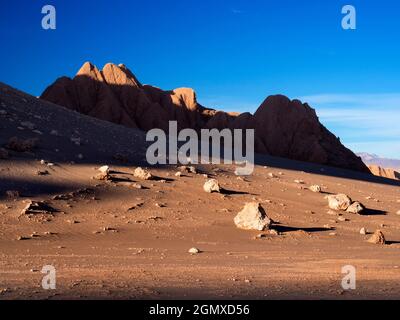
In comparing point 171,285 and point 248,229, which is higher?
point 248,229

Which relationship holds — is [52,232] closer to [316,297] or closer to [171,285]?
[171,285]

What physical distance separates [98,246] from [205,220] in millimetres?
4249

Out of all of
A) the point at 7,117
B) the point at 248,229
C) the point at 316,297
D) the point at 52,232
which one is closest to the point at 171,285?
the point at 316,297

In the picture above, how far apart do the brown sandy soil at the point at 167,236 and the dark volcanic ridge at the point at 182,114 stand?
29.8 metres

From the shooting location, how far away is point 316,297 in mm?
6938

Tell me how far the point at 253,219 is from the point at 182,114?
52356 millimetres

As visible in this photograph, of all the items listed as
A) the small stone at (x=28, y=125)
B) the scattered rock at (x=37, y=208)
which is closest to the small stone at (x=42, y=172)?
the scattered rock at (x=37, y=208)

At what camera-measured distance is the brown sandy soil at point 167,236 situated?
24.9ft

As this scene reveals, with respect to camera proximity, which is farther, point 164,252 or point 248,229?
point 248,229

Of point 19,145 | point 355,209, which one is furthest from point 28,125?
point 355,209

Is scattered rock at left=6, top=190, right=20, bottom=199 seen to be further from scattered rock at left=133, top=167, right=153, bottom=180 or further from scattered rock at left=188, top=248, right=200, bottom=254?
scattered rock at left=188, top=248, right=200, bottom=254

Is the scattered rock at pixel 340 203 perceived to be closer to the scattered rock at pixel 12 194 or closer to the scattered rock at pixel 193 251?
the scattered rock at pixel 193 251

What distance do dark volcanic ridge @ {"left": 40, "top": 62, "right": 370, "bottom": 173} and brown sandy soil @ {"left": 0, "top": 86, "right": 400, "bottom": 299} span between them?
97.8 ft
